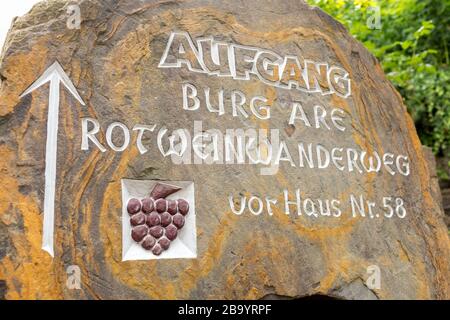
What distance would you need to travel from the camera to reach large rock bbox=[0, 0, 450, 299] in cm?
221

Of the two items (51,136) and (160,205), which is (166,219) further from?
(51,136)

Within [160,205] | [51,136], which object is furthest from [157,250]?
[51,136]

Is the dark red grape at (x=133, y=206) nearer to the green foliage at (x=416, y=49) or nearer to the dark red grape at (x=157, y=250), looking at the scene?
the dark red grape at (x=157, y=250)

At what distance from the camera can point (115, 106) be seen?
2408mm

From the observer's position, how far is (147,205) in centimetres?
235

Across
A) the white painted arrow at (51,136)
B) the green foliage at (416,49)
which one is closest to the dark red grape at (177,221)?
the white painted arrow at (51,136)

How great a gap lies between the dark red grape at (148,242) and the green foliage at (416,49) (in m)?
2.57

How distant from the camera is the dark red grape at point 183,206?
7.89ft

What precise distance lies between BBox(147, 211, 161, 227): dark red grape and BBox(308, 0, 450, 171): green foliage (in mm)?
2497

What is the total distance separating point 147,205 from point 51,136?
0.44 m

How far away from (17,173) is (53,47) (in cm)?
51

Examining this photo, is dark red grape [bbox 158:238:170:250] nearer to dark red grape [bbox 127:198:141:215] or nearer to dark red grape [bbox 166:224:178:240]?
dark red grape [bbox 166:224:178:240]
